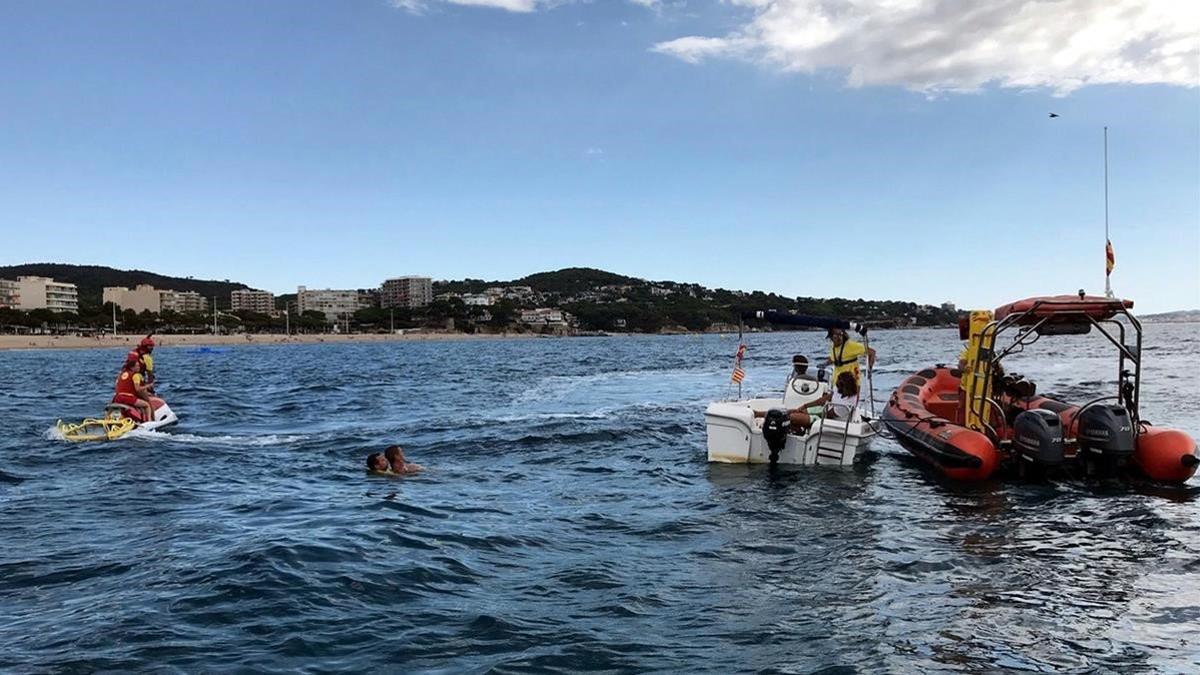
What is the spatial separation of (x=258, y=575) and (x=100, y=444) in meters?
11.5

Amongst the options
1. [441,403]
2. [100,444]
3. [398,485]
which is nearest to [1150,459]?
[398,485]

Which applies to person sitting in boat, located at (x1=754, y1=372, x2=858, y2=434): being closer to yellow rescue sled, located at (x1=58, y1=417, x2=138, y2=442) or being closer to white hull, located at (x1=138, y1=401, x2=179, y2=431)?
yellow rescue sled, located at (x1=58, y1=417, x2=138, y2=442)

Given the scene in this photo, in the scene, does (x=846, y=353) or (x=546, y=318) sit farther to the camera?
(x=546, y=318)

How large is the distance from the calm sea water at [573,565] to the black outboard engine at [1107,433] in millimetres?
588

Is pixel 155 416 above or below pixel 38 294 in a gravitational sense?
below

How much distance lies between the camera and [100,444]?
1675cm

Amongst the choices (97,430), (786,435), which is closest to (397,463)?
(786,435)

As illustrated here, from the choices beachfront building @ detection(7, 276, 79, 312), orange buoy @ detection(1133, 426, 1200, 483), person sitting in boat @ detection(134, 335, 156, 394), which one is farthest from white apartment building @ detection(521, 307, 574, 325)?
orange buoy @ detection(1133, 426, 1200, 483)

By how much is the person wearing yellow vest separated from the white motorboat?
0.45 m

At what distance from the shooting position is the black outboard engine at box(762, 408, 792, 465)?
1304 cm

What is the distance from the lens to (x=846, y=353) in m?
14.0

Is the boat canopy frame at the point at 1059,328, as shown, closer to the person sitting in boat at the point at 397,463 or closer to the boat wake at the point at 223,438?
the person sitting in boat at the point at 397,463

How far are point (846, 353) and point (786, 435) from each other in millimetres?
1950

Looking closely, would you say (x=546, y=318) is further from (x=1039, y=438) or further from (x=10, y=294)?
(x=1039, y=438)
